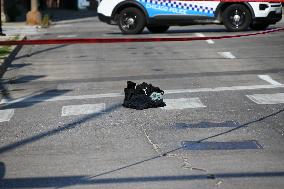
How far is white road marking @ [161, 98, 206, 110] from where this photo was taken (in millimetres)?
9711

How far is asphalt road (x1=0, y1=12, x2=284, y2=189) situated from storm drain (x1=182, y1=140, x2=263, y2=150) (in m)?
0.01

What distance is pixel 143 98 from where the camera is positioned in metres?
9.73

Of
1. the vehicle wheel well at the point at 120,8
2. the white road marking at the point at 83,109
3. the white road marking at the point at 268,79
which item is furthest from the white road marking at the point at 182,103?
the vehicle wheel well at the point at 120,8

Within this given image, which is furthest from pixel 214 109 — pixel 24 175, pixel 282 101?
pixel 24 175

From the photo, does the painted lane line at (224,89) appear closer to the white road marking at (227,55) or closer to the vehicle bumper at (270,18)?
the white road marking at (227,55)

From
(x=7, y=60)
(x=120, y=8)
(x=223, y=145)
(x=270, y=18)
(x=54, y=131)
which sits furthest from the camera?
(x=120, y=8)

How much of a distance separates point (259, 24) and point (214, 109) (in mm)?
13609

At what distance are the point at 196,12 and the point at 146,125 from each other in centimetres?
1324

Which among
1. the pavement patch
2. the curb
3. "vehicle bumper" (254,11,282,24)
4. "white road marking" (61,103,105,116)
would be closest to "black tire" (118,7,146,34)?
"vehicle bumper" (254,11,282,24)

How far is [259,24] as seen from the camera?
22625mm

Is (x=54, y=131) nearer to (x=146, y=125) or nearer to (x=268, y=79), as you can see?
(x=146, y=125)

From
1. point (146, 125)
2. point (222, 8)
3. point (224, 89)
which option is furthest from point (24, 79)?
point (222, 8)

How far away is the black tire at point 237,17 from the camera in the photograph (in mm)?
21438

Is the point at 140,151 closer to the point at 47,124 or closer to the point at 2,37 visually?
the point at 47,124
